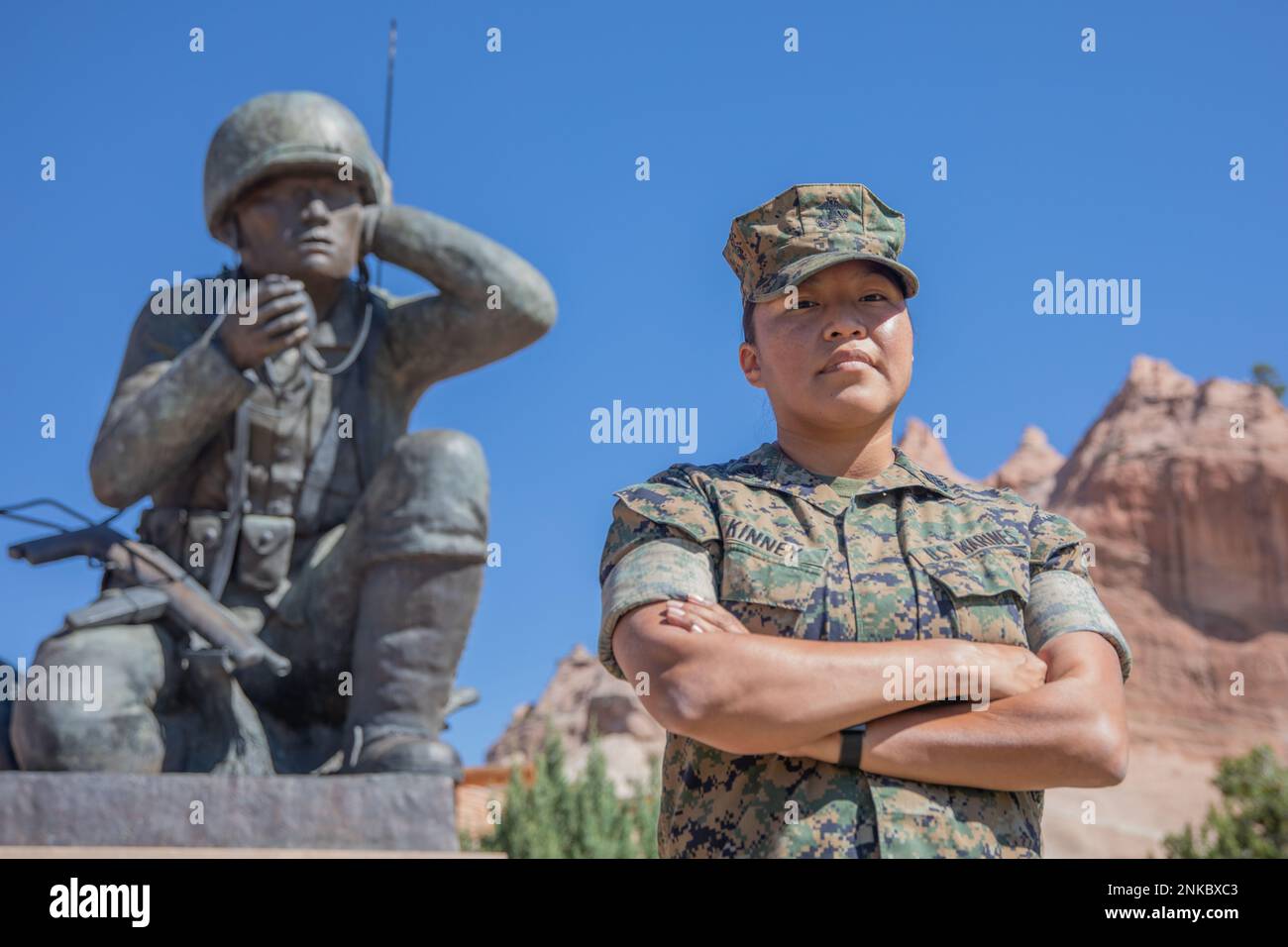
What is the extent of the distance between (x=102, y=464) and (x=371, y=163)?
1601mm

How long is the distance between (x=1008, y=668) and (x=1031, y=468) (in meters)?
46.1

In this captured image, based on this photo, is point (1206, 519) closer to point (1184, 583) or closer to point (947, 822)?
point (1184, 583)

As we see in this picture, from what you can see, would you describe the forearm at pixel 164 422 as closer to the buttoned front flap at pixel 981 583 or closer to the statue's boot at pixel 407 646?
the statue's boot at pixel 407 646

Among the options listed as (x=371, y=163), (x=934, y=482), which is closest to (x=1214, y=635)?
(x=371, y=163)

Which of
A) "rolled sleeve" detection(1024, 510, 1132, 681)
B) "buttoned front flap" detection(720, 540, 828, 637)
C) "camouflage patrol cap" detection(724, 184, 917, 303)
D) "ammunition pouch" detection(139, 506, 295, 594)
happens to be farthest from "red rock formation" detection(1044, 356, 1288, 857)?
"buttoned front flap" detection(720, 540, 828, 637)

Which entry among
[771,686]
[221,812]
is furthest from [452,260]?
[771,686]

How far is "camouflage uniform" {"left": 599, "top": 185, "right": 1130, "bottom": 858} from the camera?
2.04 m

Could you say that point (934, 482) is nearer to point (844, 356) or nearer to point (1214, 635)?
A: point (844, 356)

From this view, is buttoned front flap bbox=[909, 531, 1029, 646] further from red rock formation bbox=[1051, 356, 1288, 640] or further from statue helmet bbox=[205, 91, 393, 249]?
red rock formation bbox=[1051, 356, 1288, 640]

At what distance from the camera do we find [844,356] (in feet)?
7.52

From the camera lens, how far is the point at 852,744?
205 cm

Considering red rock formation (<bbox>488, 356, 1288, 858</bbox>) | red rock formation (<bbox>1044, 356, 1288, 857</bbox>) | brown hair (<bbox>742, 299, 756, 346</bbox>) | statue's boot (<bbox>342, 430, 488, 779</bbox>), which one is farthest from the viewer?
red rock formation (<bbox>1044, 356, 1288, 857</bbox>)

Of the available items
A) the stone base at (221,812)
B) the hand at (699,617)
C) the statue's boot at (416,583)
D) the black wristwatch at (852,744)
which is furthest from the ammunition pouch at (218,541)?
the black wristwatch at (852,744)
